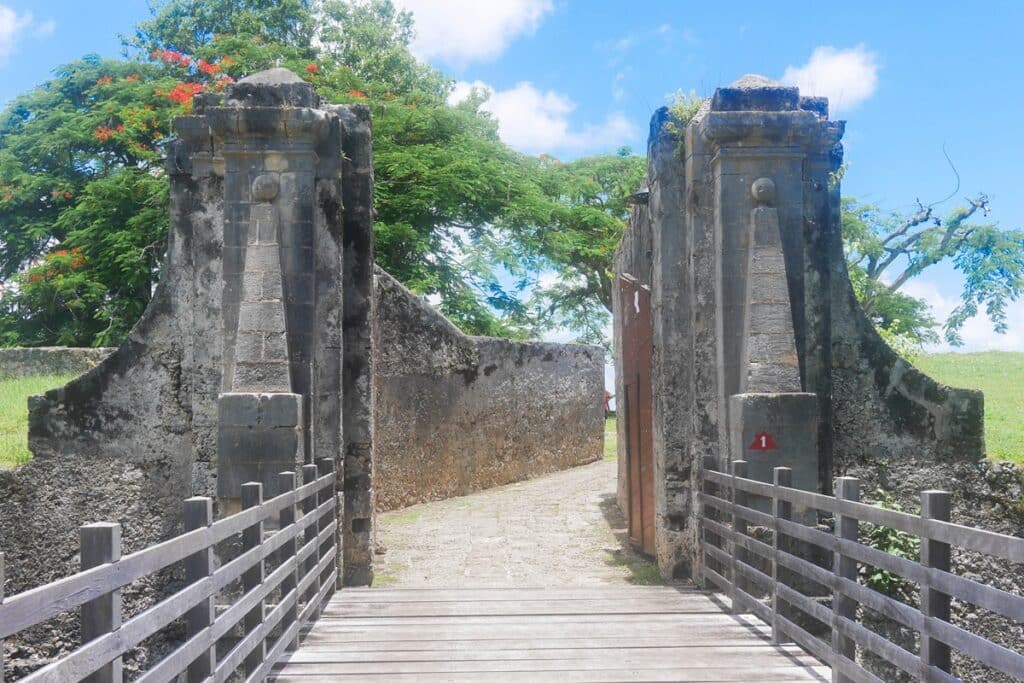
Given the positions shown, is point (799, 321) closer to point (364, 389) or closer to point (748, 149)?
point (748, 149)

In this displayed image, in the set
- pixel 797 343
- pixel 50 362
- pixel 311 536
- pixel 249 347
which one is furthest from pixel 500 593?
pixel 50 362

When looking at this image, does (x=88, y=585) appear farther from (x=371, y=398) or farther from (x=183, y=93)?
(x=183, y=93)

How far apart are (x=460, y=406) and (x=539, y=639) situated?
8305 mm

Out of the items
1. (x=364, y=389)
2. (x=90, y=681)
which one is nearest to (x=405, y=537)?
(x=364, y=389)

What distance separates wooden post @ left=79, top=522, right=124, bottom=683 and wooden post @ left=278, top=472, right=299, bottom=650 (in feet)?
8.26

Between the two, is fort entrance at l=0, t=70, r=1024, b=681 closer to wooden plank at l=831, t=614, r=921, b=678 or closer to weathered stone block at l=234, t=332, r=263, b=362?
weathered stone block at l=234, t=332, r=263, b=362

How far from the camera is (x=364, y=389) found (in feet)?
25.2

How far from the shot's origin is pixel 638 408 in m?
9.54

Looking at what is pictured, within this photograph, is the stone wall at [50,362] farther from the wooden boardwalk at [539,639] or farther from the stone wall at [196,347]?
the wooden boardwalk at [539,639]

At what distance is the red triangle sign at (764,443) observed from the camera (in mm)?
6680

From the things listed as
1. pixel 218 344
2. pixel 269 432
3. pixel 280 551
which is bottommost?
pixel 280 551

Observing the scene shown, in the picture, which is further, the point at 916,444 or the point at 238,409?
the point at 916,444

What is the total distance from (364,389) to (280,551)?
221 cm

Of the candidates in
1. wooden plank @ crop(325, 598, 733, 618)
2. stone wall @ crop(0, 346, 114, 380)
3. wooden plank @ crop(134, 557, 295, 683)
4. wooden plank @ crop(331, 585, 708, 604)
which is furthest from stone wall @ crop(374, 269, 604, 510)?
wooden plank @ crop(134, 557, 295, 683)
